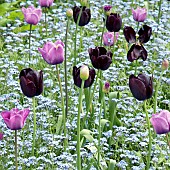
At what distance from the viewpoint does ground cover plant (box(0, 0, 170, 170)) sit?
2.71 metres

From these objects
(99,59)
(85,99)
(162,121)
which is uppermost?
(99,59)

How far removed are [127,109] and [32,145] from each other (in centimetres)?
76

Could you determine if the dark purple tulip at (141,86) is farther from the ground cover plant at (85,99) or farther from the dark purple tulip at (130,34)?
the dark purple tulip at (130,34)

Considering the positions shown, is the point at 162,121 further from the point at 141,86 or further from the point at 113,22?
the point at 113,22

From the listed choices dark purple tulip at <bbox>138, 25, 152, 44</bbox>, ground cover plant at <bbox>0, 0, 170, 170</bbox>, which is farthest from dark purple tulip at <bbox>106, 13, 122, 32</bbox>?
dark purple tulip at <bbox>138, 25, 152, 44</bbox>

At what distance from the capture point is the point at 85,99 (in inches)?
131

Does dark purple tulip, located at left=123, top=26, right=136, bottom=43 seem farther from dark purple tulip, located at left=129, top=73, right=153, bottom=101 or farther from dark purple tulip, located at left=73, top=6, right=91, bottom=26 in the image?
dark purple tulip, located at left=129, top=73, right=153, bottom=101

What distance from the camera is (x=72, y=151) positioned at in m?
3.17

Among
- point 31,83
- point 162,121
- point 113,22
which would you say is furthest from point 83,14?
point 162,121

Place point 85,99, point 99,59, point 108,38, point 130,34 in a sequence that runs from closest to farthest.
Result: point 99,59, point 85,99, point 130,34, point 108,38

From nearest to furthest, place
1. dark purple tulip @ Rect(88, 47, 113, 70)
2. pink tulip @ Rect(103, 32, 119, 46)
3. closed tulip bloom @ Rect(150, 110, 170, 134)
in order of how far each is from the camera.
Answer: closed tulip bloom @ Rect(150, 110, 170, 134)
dark purple tulip @ Rect(88, 47, 113, 70)
pink tulip @ Rect(103, 32, 119, 46)

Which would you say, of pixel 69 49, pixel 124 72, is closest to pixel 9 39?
pixel 69 49

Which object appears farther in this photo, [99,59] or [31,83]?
[99,59]

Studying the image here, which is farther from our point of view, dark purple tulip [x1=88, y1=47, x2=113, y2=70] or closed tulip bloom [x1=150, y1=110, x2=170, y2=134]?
dark purple tulip [x1=88, y1=47, x2=113, y2=70]
